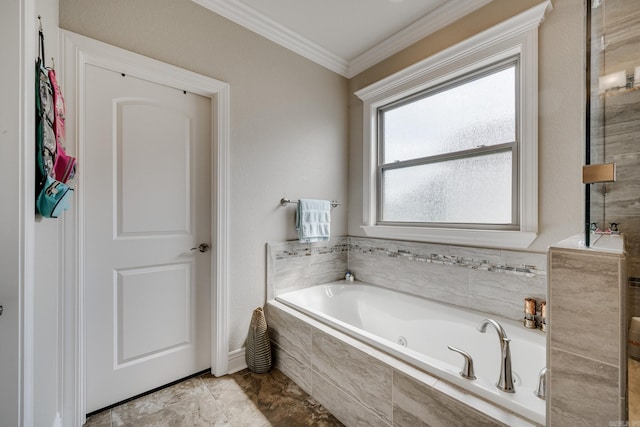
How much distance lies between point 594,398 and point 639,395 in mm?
91

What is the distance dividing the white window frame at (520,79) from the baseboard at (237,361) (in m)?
1.47

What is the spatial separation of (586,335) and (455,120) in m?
1.71

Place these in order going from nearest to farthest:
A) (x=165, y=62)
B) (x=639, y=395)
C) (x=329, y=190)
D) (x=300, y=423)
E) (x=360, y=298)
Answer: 1. (x=639, y=395)
2. (x=300, y=423)
3. (x=165, y=62)
4. (x=360, y=298)
5. (x=329, y=190)

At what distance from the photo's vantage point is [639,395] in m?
0.65

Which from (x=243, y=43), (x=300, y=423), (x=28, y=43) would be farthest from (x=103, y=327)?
(x=243, y=43)

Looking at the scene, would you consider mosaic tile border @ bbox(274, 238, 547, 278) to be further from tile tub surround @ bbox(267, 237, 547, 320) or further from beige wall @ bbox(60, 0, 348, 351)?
beige wall @ bbox(60, 0, 348, 351)

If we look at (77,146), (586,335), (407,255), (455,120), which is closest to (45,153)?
(77,146)

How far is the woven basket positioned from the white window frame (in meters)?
1.24

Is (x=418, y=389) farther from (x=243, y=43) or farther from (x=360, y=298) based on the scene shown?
(x=243, y=43)

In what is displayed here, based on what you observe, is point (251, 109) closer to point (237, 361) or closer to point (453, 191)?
point (453, 191)

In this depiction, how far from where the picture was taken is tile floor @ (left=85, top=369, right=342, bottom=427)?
1.46 meters

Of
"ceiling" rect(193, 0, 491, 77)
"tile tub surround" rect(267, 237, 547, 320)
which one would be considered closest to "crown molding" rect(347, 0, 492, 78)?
"ceiling" rect(193, 0, 491, 77)

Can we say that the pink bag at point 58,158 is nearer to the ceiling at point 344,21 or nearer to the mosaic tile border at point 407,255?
the ceiling at point 344,21

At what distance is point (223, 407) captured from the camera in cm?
157
